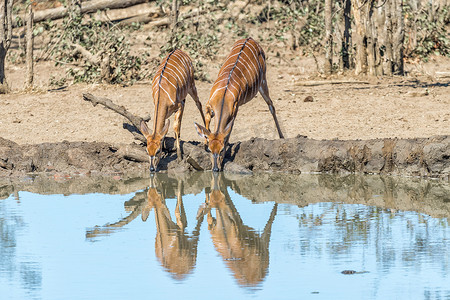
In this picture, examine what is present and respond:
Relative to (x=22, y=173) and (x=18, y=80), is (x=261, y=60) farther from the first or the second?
(x=18, y=80)

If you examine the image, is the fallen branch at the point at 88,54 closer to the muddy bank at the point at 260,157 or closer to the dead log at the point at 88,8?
the dead log at the point at 88,8

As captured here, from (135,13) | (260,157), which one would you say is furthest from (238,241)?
(135,13)

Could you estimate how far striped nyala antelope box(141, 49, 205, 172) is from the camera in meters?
11.2

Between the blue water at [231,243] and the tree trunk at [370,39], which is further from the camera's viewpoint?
the tree trunk at [370,39]

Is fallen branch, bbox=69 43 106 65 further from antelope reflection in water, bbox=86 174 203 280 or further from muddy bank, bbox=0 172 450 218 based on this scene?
antelope reflection in water, bbox=86 174 203 280

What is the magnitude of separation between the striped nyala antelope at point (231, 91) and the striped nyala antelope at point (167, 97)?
541 millimetres

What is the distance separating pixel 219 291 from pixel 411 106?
906cm

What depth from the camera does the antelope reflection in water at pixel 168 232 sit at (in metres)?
6.30

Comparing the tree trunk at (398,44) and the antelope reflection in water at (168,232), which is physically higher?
the tree trunk at (398,44)

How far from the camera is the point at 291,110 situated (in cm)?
1418

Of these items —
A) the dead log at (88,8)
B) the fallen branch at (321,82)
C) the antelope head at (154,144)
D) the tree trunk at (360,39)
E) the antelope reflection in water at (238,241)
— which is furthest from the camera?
the dead log at (88,8)

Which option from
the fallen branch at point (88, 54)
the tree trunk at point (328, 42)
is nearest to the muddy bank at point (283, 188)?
the fallen branch at point (88, 54)

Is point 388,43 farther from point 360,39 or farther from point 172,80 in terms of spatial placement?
point 172,80

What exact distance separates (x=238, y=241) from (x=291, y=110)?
7258 mm
